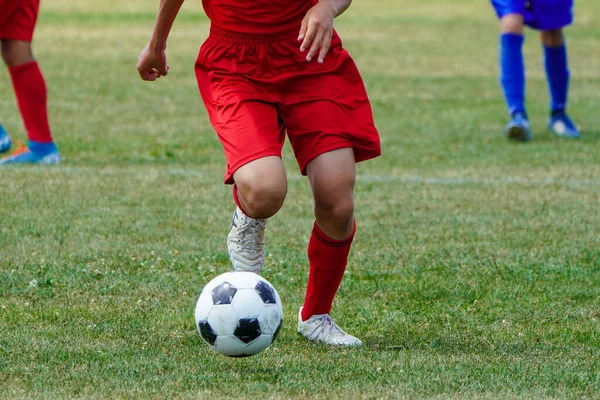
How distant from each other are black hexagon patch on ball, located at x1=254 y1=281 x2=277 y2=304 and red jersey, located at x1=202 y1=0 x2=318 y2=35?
0.94m

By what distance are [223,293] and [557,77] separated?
6740mm

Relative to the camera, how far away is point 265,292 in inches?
146

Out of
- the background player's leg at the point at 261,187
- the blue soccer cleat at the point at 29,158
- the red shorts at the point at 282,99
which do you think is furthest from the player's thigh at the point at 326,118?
the blue soccer cleat at the point at 29,158

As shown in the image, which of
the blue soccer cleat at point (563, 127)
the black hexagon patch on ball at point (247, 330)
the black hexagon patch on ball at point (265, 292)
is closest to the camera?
the black hexagon patch on ball at point (247, 330)

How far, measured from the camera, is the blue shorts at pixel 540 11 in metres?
9.22

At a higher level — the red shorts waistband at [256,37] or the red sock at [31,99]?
the red shorts waistband at [256,37]

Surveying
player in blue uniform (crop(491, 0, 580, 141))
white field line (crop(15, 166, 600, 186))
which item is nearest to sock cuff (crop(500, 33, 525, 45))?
player in blue uniform (crop(491, 0, 580, 141))

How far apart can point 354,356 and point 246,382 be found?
1.68 feet

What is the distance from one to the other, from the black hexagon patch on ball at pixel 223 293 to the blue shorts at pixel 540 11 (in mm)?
6131

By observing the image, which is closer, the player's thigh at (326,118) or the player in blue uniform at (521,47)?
the player's thigh at (326,118)

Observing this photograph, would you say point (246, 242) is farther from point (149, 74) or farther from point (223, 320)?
point (149, 74)

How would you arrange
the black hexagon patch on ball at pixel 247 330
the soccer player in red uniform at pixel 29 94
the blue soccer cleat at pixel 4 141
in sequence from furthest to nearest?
1. the blue soccer cleat at pixel 4 141
2. the soccer player in red uniform at pixel 29 94
3. the black hexagon patch on ball at pixel 247 330

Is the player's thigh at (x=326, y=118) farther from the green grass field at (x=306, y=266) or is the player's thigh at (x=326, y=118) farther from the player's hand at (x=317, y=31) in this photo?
the green grass field at (x=306, y=266)

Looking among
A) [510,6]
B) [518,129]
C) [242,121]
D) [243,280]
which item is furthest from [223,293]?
[510,6]
